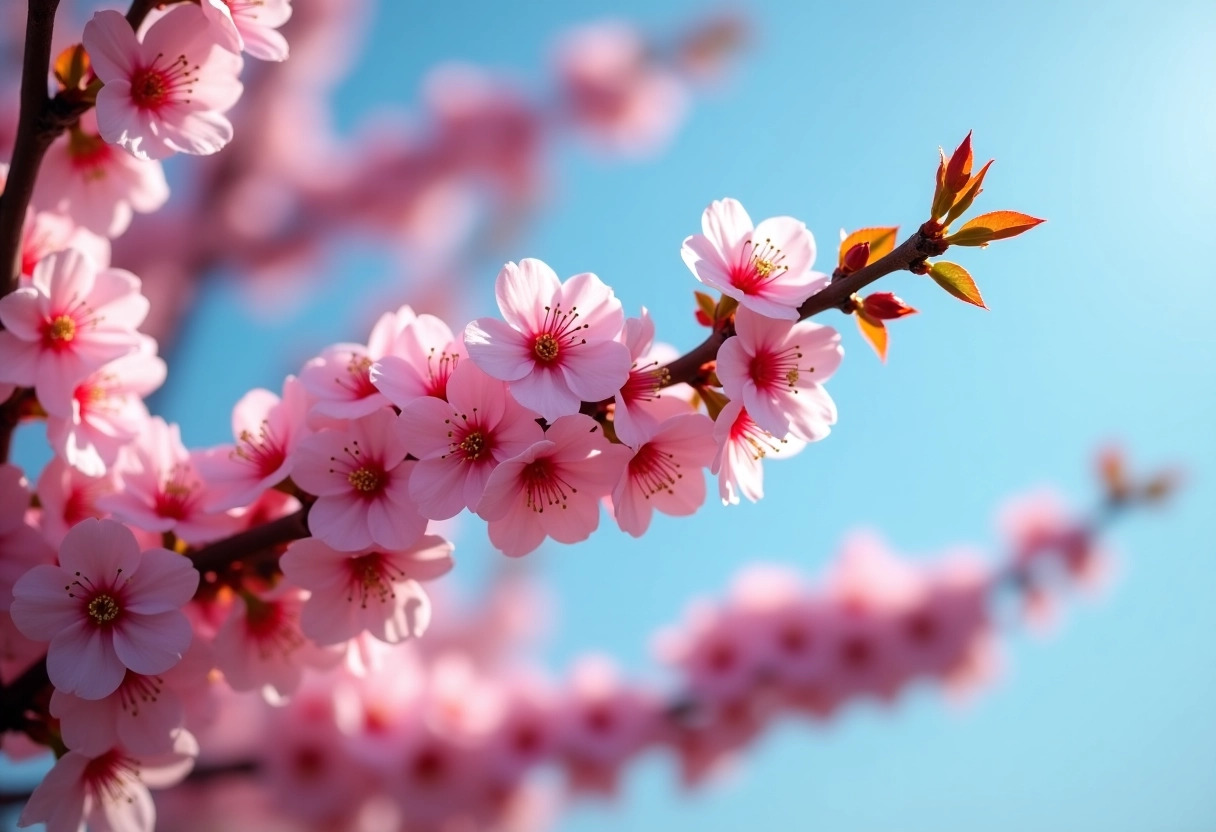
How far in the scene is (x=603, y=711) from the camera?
8.25ft

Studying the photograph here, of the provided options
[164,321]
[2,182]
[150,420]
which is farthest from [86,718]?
[164,321]

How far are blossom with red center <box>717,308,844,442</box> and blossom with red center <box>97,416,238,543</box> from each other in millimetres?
586

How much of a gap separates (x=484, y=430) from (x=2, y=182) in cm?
74

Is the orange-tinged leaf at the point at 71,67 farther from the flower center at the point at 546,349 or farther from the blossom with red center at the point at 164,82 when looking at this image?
the flower center at the point at 546,349

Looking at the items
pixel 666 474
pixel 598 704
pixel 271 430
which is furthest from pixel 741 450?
pixel 598 704

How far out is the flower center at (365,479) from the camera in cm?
92

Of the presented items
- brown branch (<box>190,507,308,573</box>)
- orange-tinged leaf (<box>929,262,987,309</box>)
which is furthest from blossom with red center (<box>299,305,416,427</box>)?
orange-tinged leaf (<box>929,262,987,309</box>)

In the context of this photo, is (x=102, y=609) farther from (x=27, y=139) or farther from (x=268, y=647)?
(x=27, y=139)

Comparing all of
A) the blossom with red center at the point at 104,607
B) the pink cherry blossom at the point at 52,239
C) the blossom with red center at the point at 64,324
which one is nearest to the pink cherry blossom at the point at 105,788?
the blossom with red center at the point at 104,607

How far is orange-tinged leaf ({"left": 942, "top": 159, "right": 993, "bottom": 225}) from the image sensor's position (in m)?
0.85

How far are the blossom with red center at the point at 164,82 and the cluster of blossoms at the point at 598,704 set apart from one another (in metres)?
1.27

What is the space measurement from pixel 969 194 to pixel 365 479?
0.67 meters

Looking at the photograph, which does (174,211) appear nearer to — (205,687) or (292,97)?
(292,97)

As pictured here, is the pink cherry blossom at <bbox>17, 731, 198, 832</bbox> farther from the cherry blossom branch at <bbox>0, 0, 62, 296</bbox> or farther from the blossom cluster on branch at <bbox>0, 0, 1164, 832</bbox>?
the cherry blossom branch at <bbox>0, 0, 62, 296</bbox>
